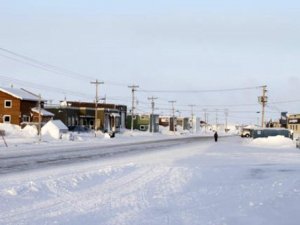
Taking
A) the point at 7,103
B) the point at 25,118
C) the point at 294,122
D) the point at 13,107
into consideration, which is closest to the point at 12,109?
the point at 13,107

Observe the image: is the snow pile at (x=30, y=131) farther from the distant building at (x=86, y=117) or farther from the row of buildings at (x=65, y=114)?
the distant building at (x=86, y=117)

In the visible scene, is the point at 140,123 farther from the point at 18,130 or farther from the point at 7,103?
the point at 18,130

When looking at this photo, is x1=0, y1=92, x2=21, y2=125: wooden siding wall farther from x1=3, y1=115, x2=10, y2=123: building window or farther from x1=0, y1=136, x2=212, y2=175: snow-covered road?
x1=0, y1=136, x2=212, y2=175: snow-covered road

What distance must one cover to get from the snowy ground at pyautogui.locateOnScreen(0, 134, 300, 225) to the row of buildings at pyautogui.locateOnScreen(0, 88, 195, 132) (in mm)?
39819

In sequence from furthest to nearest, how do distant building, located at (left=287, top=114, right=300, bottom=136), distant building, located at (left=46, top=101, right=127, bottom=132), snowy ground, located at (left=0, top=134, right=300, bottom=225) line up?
distant building, located at (left=287, top=114, right=300, bottom=136) < distant building, located at (left=46, top=101, right=127, bottom=132) < snowy ground, located at (left=0, top=134, right=300, bottom=225)

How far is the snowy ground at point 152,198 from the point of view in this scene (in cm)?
1035

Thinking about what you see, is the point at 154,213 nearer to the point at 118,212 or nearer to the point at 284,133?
the point at 118,212

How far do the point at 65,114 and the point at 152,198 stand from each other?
88.7 meters

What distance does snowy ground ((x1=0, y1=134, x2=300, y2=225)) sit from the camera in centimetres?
1035

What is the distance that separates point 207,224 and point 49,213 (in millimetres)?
3103

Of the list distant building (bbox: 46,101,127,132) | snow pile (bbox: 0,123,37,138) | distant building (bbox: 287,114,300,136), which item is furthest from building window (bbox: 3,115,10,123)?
distant building (bbox: 287,114,300,136)

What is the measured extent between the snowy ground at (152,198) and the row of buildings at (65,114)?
39.8 meters

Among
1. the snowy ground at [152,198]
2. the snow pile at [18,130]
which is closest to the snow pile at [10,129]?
the snow pile at [18,130]

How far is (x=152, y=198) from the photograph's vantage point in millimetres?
13172
